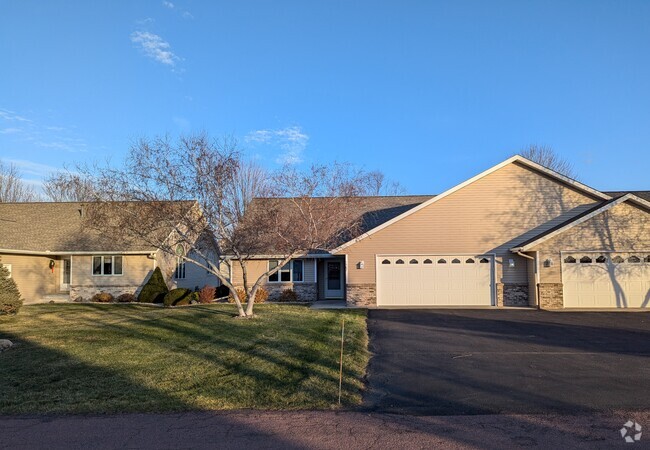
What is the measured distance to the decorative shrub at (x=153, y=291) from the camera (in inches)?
938

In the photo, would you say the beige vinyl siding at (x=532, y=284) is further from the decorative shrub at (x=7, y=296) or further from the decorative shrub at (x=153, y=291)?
the decorative shrub at (x=7, y=296)

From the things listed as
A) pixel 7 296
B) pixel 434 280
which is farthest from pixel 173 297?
pixel 434 280

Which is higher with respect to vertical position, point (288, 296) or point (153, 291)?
point (153, 291)

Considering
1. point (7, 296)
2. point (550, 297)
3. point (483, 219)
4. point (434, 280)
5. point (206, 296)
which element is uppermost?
point (483, 219)

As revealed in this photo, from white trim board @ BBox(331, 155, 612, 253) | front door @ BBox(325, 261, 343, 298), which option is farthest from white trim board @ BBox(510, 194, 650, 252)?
front door @ BBox(325, 261, 343, 298)

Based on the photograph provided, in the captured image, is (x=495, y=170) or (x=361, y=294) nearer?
(x=361, y=294)

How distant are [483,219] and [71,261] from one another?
21.3m

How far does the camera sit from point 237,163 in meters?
15.6

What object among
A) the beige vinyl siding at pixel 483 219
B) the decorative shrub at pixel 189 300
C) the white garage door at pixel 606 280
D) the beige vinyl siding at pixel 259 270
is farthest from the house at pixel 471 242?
the decorative shrub at pixel 189 300

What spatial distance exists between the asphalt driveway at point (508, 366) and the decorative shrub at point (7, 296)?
1356cm

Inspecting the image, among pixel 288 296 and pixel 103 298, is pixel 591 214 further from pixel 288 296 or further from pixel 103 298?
pixel 103 298

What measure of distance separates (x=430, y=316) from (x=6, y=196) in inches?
1730

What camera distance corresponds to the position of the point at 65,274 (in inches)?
1075

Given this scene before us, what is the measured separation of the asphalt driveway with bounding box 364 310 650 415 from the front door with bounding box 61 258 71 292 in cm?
1972
